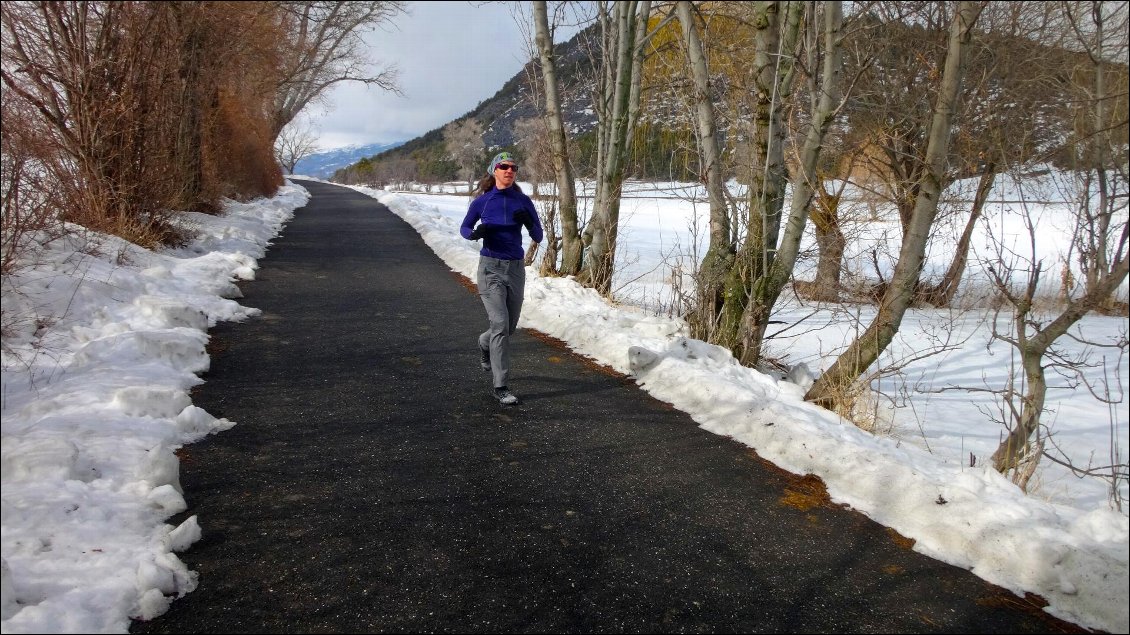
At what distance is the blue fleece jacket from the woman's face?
0.14 ft

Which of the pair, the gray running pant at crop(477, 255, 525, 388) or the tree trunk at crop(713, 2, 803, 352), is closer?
the gray running pant at crop(477, 255, 525, 388)

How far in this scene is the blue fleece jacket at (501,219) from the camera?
5.09 m

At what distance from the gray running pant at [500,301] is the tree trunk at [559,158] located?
18.5 feet

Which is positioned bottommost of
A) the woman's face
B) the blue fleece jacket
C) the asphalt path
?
the asphalt path

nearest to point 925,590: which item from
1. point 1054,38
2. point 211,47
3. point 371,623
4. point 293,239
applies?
point 371,623

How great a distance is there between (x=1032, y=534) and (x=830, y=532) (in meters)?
0.88

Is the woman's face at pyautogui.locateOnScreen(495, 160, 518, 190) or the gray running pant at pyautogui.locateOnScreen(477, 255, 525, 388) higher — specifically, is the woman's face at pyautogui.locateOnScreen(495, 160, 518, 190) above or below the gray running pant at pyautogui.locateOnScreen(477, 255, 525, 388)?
above

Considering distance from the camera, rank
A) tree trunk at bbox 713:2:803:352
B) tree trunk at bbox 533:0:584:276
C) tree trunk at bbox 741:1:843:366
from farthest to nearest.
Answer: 1. tree trunk at bbox 533:0:584:276
2. tree trunk at bbox 713:2:803:352
3. tree trunk at bbox 741:1:843:366

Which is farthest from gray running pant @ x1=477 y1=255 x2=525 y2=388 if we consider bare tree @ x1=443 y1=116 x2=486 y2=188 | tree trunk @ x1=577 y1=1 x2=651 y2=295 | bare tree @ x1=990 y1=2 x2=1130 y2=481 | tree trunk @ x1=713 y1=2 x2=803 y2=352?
bare tree @ x1=443 y1=116 x2=486 y2=188

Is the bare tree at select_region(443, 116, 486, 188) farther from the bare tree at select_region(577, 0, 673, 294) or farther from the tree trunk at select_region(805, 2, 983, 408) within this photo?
the tree trunk at select_region(805, 2, 983, 408)

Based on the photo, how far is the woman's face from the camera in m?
5.09

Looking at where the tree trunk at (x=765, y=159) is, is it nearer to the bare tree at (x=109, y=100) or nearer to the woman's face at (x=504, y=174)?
the woman's face at (x=504, y=174)

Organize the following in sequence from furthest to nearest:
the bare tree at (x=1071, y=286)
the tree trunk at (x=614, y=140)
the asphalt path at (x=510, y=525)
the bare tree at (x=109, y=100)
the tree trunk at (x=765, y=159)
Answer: the tree trunk at (x=614, y=140) → the bare tree at (x=109, y=100) → the tree trunk at (x=765, y=159) → the bare tree at (x=1071, y=286) → the asphalt path at (x=510, y=525)

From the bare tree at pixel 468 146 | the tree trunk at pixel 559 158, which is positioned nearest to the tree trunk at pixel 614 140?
the tree trunk at pixel 559 158
